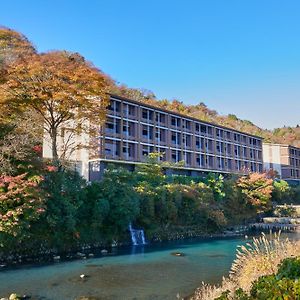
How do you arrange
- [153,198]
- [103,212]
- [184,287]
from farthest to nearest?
[153,198]
[103,212]
[184,287]

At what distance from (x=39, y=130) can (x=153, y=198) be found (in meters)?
11.1

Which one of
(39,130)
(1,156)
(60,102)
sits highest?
(60,102)

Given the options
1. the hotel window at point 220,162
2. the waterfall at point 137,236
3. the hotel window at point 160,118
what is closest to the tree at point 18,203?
the waterfall at point 137,236

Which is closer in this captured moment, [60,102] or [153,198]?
[60,102]

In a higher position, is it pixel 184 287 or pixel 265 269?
pixel 265 269

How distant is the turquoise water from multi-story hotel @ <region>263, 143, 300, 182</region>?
192 ft

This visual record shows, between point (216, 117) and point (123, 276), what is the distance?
76.1 m

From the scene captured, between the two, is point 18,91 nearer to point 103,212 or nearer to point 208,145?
point 103,212

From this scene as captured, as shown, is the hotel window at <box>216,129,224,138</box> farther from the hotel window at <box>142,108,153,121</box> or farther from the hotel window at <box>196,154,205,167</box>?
the hotel window at <box>142,108,153,121</box>

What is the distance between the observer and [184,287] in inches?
531

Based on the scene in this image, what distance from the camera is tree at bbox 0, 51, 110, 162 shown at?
24.8 meters

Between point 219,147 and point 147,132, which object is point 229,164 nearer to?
point 219,147

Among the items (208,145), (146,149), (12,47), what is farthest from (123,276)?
(208,145)

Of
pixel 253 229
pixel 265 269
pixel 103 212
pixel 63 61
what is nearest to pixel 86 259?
pixel 103 212
